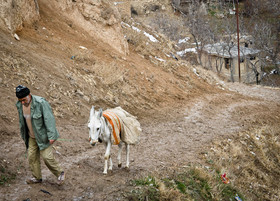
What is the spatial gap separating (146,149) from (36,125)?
4849mm

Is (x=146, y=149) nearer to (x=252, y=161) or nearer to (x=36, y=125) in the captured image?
(x=252, y=161)

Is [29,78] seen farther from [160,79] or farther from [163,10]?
[163,10]

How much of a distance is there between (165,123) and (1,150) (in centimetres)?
722

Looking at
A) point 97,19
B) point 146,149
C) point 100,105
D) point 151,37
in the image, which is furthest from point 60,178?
point 151,37

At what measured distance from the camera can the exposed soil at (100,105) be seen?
256 inches

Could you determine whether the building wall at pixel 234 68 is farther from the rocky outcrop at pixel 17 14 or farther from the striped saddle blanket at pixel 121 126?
the striped saddle blanket at pixel 121 126

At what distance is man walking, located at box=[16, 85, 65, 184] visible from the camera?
5312 mm

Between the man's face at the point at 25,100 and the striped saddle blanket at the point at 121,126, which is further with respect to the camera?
the striped saddle blanket at the point at 121,126

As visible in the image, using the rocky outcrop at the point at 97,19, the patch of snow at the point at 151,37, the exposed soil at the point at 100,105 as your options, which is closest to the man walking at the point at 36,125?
the exposed soil at the point at 100,105

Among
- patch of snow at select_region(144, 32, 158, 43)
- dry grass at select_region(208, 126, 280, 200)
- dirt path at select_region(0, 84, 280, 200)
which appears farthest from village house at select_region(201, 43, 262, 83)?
dry grass at select_region(208, 126, 280, 200)

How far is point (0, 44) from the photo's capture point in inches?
429

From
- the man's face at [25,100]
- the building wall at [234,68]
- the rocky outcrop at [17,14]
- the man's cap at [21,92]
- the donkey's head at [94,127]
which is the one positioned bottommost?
the building wall at [234,68]

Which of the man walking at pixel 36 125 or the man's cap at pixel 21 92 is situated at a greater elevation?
the man's cap at pixel 21 92

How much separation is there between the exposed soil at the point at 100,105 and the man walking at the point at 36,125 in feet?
2.10
